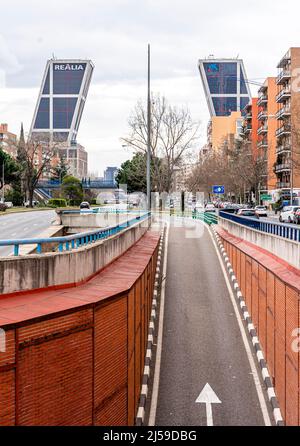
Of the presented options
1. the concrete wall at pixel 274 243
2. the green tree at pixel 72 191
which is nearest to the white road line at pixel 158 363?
the concrete wall at pixel 274 243

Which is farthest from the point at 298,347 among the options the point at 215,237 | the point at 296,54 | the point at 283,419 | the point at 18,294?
the point at 296,54

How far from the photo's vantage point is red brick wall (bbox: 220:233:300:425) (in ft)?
35.5

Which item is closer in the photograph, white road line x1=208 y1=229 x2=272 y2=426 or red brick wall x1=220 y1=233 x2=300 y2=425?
red brick wall x1=220 y1=233 x2=300 y2=425

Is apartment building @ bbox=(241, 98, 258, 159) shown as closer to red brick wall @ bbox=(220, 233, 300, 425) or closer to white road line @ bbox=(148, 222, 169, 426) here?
white road line @ bbox=(148, 222, 169, 426)

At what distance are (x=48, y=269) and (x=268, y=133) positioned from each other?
80.3m

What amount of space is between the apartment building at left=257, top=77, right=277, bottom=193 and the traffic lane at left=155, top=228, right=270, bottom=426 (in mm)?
60648

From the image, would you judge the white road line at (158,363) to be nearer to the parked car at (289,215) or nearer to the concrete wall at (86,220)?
the concrete wall at (86,220)

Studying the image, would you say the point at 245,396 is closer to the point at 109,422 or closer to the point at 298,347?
the point at 298,347

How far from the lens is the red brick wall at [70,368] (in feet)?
23.4

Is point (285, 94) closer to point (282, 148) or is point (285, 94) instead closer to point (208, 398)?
point (282, 148)

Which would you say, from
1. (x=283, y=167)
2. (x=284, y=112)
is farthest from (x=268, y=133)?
(x=284, y=112)

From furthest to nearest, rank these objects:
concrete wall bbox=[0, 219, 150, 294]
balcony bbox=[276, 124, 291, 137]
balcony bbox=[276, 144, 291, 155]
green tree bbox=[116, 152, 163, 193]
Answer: balcony bbox=[276, 144, 291, 155]
balcony bbox=[276, 124, 291, 137]
green tree bbox=[116, 152, 163, 193]
concrete wall bbox=[0, 219, 150, 294]

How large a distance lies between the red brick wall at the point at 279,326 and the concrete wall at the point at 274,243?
0.72 m

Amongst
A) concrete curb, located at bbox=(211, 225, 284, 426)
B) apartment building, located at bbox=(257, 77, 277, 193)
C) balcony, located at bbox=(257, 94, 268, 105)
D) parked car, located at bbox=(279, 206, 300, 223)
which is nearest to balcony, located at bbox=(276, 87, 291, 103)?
apartment building, located at bbox=(257, 77, 277, 193)
